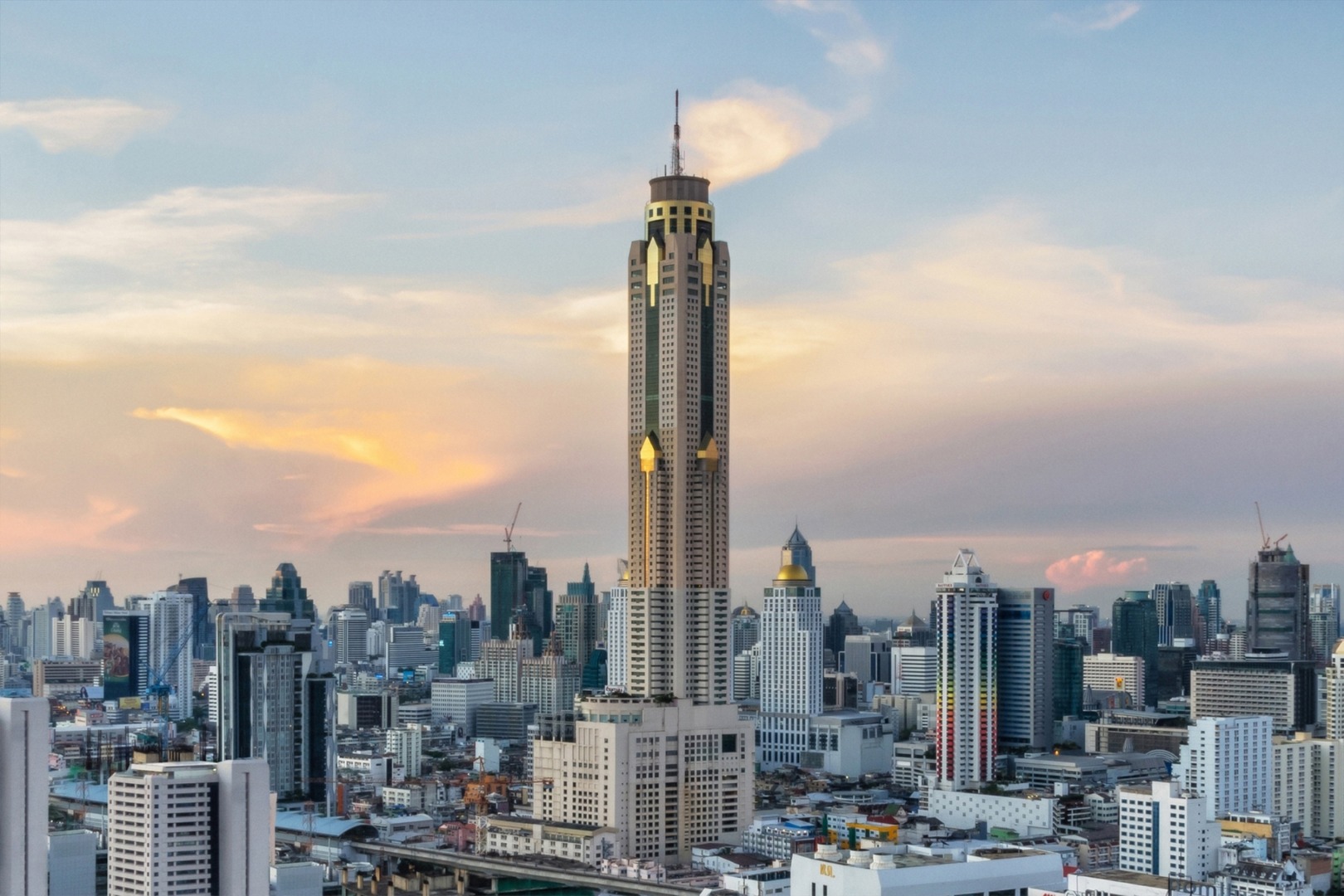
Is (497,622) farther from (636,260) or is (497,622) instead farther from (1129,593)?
(636,260)

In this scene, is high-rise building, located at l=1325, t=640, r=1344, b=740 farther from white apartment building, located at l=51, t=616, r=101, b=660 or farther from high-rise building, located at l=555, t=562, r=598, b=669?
white apartment building, located at l=51, t=616, r=101, b=660

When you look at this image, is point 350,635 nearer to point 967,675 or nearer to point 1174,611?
point 1174,611

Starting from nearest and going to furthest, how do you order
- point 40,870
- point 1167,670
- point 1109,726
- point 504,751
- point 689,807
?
point 40,870 < point 689,807 < point 1109,726 < point 504,751 < point 1167,670

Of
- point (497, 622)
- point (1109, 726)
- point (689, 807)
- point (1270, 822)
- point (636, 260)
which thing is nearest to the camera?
point (1270, 822)

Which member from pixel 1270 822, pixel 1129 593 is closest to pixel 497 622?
pixel 1129 593

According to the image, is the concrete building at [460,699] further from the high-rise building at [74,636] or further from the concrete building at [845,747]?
the high-rise building at [74,636]

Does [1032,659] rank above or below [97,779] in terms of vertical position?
above

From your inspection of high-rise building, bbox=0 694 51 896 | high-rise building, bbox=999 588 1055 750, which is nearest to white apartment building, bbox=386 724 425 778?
high-rise building, bbox=999 588 1055 750

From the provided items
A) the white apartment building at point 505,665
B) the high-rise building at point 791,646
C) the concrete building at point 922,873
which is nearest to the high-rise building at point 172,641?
the white apartment building at point 505,665
